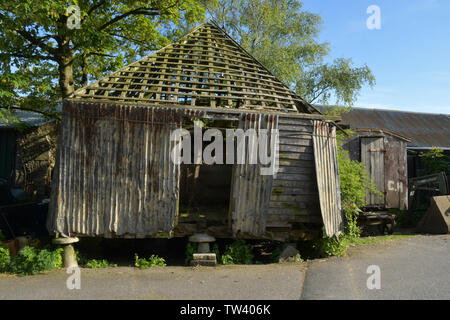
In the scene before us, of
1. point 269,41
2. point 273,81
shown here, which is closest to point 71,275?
point 273,81

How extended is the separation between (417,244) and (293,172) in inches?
202

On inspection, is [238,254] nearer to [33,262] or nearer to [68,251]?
[68,251]

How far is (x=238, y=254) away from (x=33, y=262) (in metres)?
4.64

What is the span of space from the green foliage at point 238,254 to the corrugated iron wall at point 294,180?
0.88 metres

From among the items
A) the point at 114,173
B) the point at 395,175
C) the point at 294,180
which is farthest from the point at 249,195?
the point at 395,175

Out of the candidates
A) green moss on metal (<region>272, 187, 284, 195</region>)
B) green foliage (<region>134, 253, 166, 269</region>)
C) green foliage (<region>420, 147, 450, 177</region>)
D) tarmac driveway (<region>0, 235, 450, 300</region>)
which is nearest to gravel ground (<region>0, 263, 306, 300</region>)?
tarmac driveway (<region>0, 235, 450, 300</region>)

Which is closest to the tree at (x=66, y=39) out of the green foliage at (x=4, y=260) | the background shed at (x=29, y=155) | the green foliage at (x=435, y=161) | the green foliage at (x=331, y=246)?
the background shed at (x=29, y=155)

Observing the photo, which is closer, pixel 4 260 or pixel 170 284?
pixel 170 284

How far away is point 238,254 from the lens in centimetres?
873

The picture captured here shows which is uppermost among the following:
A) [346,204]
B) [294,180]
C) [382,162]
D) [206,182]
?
[382,162]

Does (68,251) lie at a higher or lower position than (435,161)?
lower

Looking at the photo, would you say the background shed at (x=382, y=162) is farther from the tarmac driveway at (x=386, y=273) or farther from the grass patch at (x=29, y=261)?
the grass patch at (x=29, y=261)

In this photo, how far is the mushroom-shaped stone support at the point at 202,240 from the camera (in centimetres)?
851
